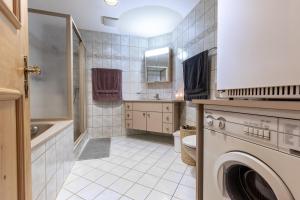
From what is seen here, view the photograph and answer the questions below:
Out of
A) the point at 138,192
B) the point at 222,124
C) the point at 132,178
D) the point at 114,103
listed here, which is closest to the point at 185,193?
the point at 138,192

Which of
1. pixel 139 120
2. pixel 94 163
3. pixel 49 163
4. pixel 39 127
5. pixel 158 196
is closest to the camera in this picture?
pixel 49 163

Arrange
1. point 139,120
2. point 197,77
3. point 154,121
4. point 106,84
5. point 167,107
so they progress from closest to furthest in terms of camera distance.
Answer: point 197,77 < point 167,107 < point 154,121 < point 139,120 < point 106,84

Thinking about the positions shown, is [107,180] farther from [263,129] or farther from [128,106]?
[128,106]

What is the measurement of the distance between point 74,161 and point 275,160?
6.76 feet

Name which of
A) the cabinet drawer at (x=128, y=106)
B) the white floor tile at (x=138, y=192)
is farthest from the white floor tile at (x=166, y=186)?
the cabinet drawer at (x=128, y=106)

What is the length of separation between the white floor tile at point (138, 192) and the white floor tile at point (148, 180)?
0.18 ft

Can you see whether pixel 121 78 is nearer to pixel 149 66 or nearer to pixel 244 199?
pixel 149 66

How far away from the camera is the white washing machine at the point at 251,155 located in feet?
1.65

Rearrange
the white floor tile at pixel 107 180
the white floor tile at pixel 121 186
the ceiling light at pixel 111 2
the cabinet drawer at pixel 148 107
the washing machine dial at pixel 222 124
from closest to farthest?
1. the washing machine dial at pixel 222 124
2. the white floor tile at pixel 121 186
3. the white floor tile at pixel 107 180
4. the ceiling light at pixel 111 2
5. the cabinet drawer at pixel 148 107

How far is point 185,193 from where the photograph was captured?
4.51ft

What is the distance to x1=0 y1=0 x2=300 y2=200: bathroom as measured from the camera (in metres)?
0.55

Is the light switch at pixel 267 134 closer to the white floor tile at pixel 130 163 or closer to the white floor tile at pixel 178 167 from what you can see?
the white floor tile at pixel 178 167

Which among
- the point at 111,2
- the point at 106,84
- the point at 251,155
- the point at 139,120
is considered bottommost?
the point at 139,120

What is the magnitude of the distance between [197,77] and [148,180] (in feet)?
4.51
